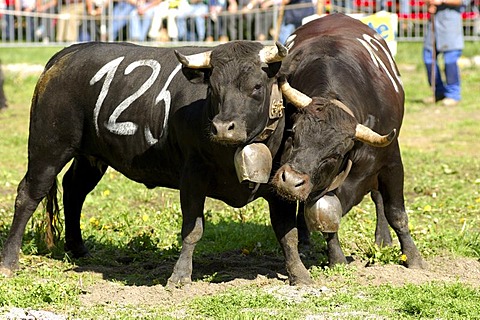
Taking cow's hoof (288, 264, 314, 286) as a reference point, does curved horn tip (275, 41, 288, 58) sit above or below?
above

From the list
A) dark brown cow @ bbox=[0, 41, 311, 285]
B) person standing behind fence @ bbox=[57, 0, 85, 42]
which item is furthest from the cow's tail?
person standing behind fence @ bbox=[57, 0, 85, 42]

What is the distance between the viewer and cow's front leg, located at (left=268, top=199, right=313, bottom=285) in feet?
22.7

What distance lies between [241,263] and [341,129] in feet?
6.24

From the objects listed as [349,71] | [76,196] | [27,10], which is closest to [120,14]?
[27,10]

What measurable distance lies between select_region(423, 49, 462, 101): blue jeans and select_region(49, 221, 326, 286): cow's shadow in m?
8.24

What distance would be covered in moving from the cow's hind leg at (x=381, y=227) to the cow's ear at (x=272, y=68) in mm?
2193

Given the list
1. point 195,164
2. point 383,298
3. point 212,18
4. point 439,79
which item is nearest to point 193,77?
point 195,164

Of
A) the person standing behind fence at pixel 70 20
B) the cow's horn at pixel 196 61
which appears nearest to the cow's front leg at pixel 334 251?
the cow's horn at pixel 196 61

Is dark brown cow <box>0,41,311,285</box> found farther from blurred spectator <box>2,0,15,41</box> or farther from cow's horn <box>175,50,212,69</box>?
blurred spectator <box>2,0,15,41</box>

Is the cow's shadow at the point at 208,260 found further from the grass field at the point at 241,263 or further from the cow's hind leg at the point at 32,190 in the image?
the cow's hind leg at the point at 32,190

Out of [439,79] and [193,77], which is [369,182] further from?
[439,79]

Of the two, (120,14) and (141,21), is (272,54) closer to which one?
(141,21)

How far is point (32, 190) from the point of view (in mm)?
7707

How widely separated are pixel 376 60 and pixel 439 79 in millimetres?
9195
